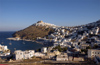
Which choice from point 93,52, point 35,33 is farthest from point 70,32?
point 93,52

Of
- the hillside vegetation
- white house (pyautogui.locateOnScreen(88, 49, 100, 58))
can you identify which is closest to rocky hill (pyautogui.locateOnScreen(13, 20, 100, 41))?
the hillside vegetation

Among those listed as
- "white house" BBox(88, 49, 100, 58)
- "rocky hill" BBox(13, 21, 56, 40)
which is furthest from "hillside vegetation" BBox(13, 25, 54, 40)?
"white house" BBox(88, 49, 100, 58)

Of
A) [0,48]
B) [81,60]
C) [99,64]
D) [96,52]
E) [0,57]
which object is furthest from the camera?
[0,48]

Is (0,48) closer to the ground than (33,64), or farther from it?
farther from it

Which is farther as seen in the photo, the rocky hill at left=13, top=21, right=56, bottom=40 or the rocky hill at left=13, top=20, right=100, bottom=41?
the rocky hill at left=13, top=21, right=56, bottom=40

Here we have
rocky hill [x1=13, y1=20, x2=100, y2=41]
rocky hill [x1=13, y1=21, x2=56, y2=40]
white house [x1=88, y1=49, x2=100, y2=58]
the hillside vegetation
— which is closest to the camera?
white house [x1=88, y1=49, x2=100, y2=58]

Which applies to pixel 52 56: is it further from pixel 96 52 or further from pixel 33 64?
pixel 96 52

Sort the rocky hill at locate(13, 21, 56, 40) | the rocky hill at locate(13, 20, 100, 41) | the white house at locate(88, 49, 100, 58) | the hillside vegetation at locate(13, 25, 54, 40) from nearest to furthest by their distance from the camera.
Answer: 1. the white house at locate(88, 49, 100, 58)
2. the rocky hill at locate(13, 20, 100, 41)
3. the hillside vegetation at locate(13, 25, 54, 40)
4. the rocky hill at locate(13, 21, 56, 40)

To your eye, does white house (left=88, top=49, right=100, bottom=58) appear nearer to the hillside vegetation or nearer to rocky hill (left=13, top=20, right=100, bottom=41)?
rocky hill (left=13, top=20, right=100, bottom=41)

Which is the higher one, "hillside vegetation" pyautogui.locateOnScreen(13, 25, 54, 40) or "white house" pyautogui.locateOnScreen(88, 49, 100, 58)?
"hillside vegetation" pyautogui.locateOnScreen(13, 25, 54, 40)

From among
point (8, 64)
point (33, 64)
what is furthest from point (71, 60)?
point (8, 64)

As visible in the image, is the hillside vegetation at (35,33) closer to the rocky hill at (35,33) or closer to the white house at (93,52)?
the rocky hill at (35,33)
